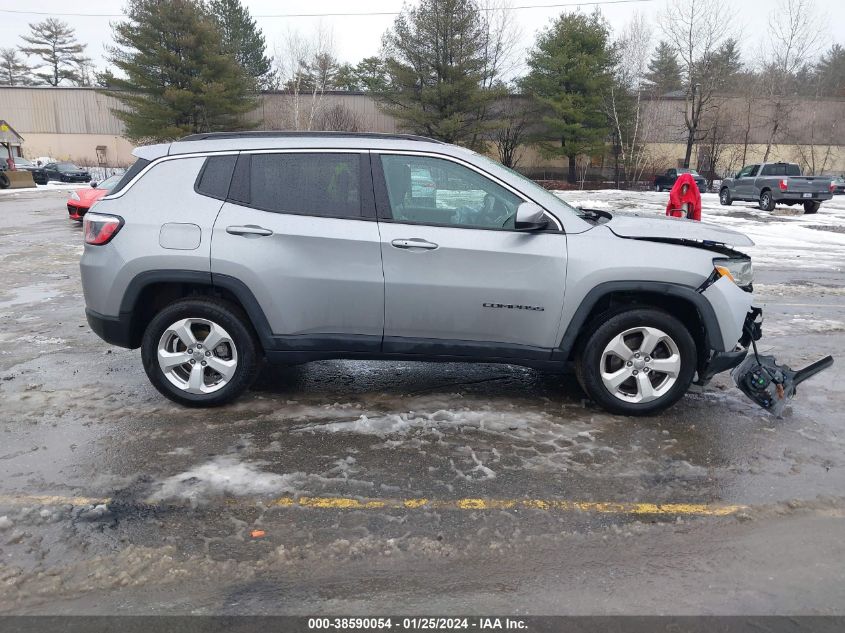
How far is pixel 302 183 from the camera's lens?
462cm

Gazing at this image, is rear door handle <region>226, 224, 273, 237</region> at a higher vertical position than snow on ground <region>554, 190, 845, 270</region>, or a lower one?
higher

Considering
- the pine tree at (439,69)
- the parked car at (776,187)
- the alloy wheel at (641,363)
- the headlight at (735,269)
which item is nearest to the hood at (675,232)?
the headlight at (735,269)

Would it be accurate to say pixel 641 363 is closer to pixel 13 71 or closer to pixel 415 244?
pixel 415 244

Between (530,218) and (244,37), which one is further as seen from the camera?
(244,37)

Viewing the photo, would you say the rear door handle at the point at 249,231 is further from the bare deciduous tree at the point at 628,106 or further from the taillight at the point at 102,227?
the bare deciduous tree at the point at 628,106

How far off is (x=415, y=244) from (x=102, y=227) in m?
2.19

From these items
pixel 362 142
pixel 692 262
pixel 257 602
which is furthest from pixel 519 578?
pixel 362 142

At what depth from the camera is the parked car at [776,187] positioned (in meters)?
23.2

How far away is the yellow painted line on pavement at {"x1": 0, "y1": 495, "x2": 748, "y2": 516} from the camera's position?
11.3 ft

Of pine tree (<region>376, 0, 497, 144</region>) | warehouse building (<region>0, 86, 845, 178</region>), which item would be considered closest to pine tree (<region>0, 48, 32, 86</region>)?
warehouse building (<region>0, 86, 845, 178</region>)

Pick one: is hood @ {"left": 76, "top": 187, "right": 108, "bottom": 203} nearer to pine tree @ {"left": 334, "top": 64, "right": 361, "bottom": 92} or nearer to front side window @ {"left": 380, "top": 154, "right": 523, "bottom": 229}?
front side window @ {"left": 380, "top": 154, "right": 523, "bottom": 229}

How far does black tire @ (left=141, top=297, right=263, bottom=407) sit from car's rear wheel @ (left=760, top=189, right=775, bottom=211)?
24.7 metres

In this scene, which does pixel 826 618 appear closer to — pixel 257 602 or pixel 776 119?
pixel 257 602

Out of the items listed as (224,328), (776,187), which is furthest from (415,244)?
(776,187)
